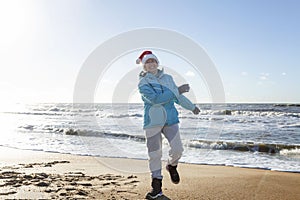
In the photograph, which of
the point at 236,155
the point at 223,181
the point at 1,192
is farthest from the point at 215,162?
the point at 1,192

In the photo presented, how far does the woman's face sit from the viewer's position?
3805mm

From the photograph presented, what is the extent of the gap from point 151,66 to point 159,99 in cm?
46

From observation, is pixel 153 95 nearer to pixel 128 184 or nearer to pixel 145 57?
pixel 145 57

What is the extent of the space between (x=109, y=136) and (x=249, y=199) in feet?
31.0

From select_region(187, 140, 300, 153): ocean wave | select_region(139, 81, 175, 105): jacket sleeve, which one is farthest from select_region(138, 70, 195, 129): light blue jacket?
select_region(187, 140, 300, 153): ocean wave

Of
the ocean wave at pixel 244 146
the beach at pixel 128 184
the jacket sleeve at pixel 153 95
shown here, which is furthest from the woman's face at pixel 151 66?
the ocean wave at pixel 244 146

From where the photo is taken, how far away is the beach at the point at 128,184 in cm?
372

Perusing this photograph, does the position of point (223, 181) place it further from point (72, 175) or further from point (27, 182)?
point (27, 182)

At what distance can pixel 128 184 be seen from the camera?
4.31 m

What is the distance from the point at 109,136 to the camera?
41.8ft

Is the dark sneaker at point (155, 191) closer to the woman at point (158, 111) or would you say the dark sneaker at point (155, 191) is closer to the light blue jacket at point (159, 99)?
the woman at point (158, 111)

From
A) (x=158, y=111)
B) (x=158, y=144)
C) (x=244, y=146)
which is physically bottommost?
(x=244, y=146)

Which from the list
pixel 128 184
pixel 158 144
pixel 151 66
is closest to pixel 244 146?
pixel 128 184

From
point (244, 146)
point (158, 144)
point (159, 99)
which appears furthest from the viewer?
point (244, 146)
